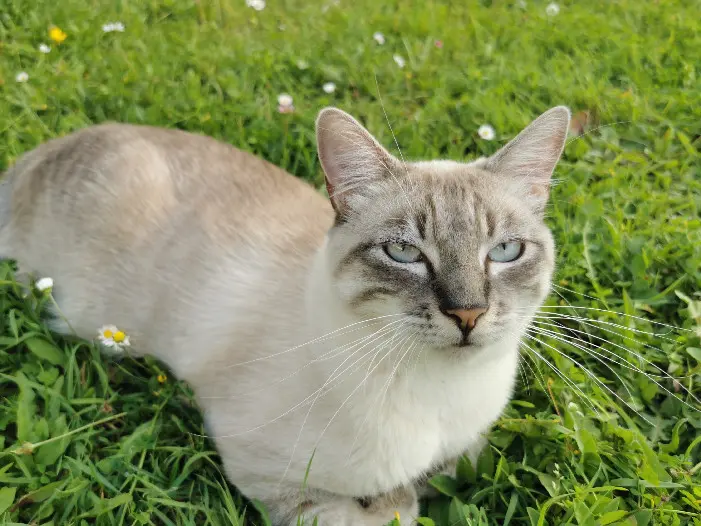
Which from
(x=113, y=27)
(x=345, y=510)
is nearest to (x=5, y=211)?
(x=113, y=27)

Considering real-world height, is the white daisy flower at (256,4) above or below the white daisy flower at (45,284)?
above

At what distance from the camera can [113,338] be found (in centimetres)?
247

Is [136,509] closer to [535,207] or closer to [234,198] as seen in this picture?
[234,198]

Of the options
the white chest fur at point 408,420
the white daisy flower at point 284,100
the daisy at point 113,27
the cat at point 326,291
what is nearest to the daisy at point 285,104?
the white daisy flower at point 284,100

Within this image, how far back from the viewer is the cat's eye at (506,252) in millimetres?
1917

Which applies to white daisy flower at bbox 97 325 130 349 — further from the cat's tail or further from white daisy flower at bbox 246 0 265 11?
white daisy flower at bbox 246 0 265 11

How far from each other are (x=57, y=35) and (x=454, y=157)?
2781mm

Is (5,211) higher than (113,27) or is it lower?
lower

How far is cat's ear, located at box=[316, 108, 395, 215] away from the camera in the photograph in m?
1.99

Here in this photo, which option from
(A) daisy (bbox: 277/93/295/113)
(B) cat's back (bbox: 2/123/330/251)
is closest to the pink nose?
(B) cat's back (bbox: 2/123/330/251)

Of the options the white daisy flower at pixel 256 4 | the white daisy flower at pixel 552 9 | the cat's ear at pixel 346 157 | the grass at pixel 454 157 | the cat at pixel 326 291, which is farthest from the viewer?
the white daisy flower at pixel 552 9

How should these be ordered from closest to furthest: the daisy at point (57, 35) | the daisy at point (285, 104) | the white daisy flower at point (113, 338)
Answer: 1. the white daisy flower at point (113, 338)
2. the daisy at point (285, 104)
3. the daisy at point (57, 35)

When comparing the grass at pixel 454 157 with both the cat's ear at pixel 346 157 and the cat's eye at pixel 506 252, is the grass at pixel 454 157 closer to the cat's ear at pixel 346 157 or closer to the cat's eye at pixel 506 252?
the cat's eye at pixel 506 252

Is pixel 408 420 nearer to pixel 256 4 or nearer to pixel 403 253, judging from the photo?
pixel 403 253
